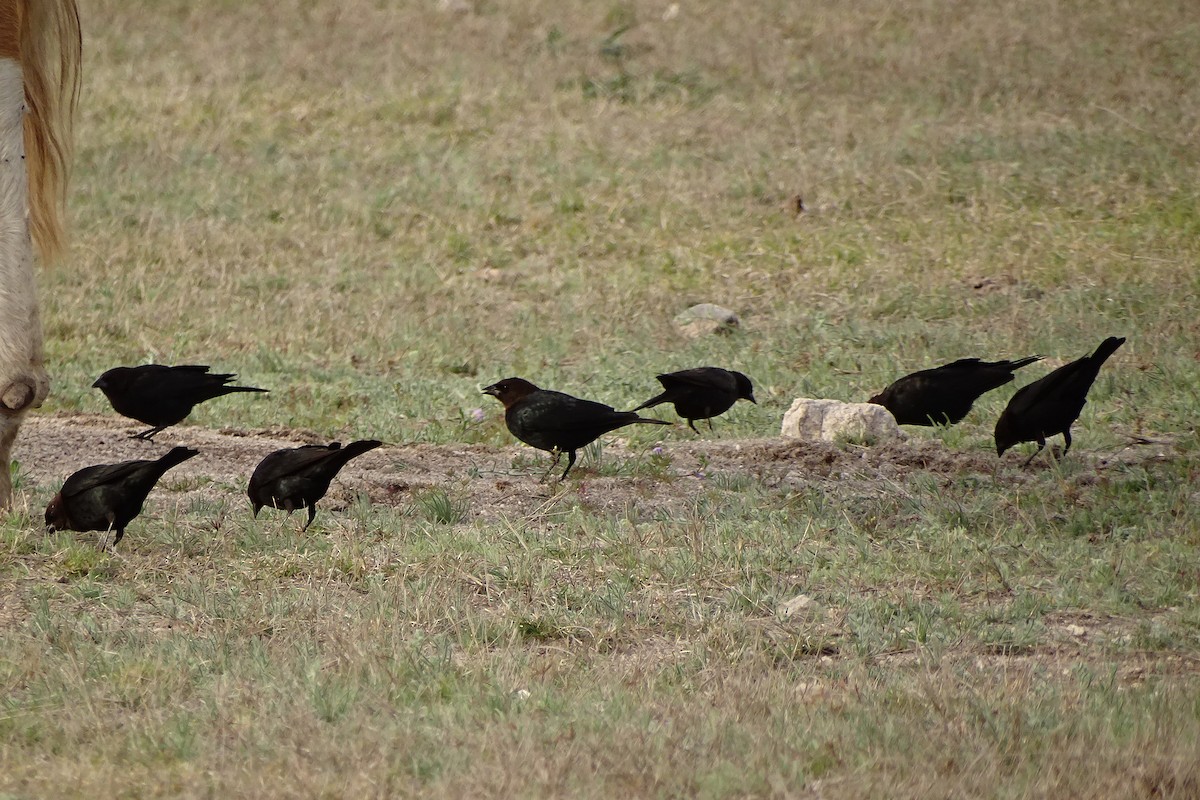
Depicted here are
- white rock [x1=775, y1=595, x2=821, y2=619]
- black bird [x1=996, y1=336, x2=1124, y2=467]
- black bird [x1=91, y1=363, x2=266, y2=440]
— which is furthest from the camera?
black bird [x1=91, y1=363, x2=266, y2=440]

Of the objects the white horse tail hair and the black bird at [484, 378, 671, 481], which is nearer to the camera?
the white horse tail hair

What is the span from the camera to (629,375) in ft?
28.1

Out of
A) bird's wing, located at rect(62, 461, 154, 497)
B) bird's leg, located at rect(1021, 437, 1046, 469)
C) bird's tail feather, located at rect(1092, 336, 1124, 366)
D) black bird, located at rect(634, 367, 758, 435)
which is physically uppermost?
bird's tail feather, located at rect(1092, 336, 1124, 366)

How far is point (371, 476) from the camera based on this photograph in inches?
254

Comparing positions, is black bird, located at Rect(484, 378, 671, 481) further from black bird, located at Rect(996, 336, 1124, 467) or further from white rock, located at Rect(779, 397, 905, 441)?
black bird, located at Rect(996, 336, 1124, 467)

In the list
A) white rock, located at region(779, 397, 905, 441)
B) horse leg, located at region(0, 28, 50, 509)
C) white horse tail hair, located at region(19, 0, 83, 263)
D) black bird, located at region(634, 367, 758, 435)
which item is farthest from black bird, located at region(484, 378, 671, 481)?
white horse tail hair, located at region(19, 0, 83, 263)

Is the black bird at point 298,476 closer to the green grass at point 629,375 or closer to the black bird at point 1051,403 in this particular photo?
the green grass at point 629,375

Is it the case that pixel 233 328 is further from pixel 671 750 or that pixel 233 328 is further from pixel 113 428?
pixel 671 750

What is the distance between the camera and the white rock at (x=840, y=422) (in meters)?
6.82

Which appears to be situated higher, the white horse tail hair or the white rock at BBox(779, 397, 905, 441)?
the white horse tail hair

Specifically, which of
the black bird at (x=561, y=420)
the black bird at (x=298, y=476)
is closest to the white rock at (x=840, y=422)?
the black bird at (x=561, y=420)

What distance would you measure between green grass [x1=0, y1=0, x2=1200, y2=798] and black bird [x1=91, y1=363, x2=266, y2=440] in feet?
1.80

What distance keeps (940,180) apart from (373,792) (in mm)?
10057

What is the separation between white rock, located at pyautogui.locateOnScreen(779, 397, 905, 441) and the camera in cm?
682
